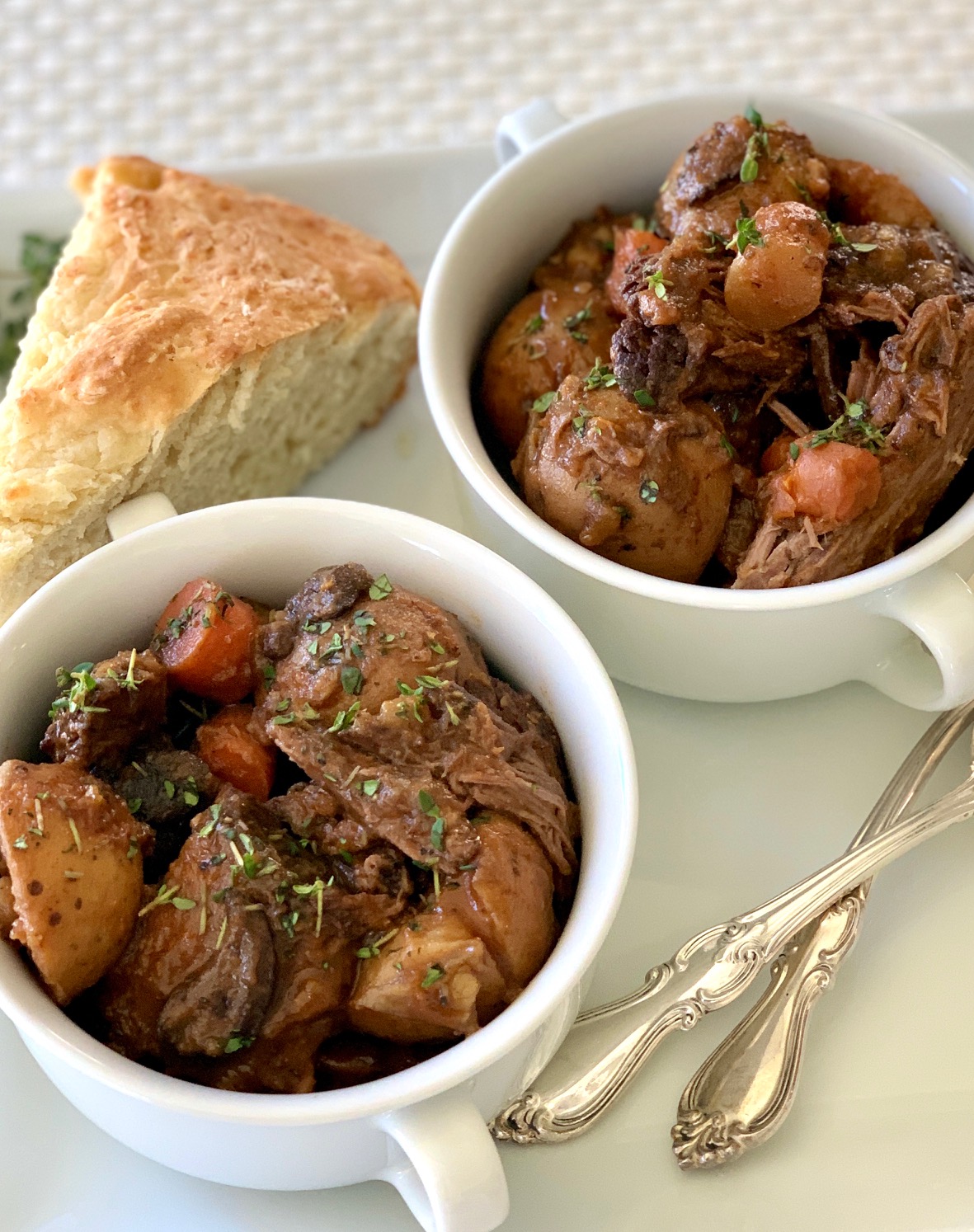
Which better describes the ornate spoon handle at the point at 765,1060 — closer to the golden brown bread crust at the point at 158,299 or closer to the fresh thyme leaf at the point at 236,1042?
the fresh thyme leaf at the point at 236,1042

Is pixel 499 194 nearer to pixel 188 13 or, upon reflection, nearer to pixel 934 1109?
pixel 188 13

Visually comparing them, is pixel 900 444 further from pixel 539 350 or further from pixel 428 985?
pixel 428 985

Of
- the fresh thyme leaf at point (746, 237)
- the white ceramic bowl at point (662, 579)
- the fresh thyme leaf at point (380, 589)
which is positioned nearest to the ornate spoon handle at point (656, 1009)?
Result: the white ceramic bowl at point (662, 579)

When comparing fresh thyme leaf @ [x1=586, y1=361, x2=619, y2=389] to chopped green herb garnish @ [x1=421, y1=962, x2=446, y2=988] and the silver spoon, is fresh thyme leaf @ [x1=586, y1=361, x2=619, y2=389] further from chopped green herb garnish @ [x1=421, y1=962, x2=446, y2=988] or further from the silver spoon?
chopped green herb garnish @ [x1=421, y1=962, x2=446, y2=988]

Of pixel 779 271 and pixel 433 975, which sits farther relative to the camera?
pixel 779 271

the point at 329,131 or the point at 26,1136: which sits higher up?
the point at 329,131

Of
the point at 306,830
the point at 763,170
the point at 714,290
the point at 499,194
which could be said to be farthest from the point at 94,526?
the point at 763,170

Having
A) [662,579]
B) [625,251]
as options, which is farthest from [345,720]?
[625,251]
